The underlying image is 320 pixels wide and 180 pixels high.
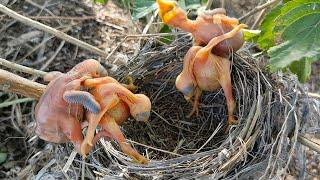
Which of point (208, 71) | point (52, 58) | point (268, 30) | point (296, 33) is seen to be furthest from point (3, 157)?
point (296, 33)

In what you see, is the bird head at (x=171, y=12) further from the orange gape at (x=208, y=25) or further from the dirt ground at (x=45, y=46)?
the dirt ground at (x=45, y=46)

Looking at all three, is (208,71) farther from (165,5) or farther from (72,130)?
(72,130)

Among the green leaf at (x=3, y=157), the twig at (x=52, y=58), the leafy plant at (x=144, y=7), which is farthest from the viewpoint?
the twig at (x=52, y=58)

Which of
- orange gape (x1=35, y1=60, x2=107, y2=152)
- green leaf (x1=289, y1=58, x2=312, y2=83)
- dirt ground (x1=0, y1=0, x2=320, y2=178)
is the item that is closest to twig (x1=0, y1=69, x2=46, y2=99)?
orange gape (x1=35, y1=60, x2=107, y2=152)

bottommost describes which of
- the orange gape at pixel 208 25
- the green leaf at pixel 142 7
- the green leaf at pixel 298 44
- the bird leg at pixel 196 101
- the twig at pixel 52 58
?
the twig at pixel 52 58

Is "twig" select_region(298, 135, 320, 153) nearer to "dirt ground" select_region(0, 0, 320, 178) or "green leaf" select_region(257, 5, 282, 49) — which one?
"green leaf" select_region(257, 5, 282, 49)

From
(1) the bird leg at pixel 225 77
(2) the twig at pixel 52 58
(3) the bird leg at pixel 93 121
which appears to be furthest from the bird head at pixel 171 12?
(2) the twig at pixel 52 58
